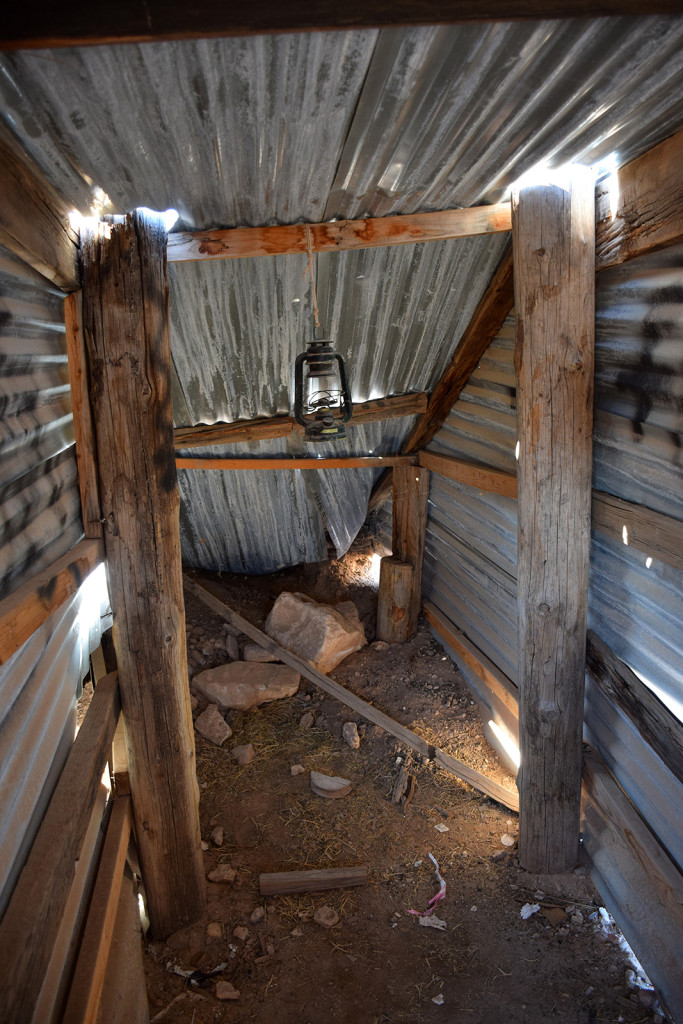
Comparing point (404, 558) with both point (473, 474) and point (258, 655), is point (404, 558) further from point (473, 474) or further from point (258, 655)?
point (473, 474)

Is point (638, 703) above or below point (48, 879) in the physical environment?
below

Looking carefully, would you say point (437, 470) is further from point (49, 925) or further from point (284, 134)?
point (49, 925)

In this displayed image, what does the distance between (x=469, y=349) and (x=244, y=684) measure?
3472 mm

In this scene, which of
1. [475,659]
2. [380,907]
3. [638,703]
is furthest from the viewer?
[475,659]

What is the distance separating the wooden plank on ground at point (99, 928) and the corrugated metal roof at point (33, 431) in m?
1.37

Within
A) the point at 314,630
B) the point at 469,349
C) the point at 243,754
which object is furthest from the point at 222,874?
the point at 469,349

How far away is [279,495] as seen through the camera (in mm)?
6930

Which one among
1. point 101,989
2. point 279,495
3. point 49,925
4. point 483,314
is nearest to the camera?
point 49,925

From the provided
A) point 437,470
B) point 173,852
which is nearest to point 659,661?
point 173,852

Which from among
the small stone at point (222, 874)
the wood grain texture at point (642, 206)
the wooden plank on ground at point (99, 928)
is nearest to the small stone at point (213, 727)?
the small stone at point (222, 874)

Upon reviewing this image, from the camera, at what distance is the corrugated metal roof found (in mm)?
2051

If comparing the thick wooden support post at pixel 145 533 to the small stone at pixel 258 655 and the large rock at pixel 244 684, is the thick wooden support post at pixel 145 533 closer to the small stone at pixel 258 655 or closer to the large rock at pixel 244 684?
the large rock at pixel 244 684

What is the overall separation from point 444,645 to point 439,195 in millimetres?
4454

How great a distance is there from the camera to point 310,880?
4004 millimetres
